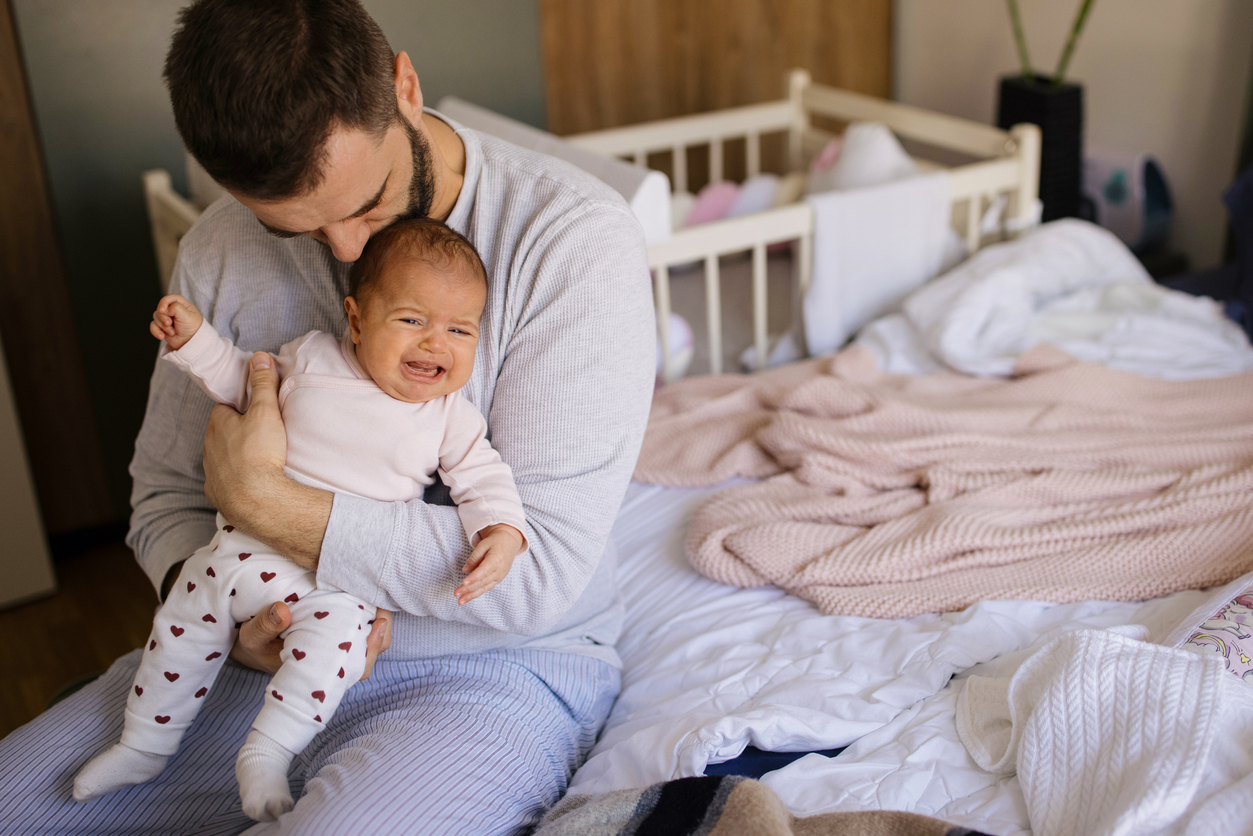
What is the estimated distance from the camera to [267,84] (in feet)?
2.69

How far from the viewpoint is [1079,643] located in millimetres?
976

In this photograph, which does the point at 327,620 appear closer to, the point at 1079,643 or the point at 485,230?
the point at 485,230

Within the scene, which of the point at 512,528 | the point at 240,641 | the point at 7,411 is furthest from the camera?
the point at 7,411

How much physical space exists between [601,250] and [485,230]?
0.43 feet

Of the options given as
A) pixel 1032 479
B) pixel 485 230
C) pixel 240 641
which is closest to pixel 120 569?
pixel 240 641

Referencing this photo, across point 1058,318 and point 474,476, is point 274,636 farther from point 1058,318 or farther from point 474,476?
point 1058,318

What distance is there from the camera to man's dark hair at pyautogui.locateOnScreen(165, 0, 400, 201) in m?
0.82

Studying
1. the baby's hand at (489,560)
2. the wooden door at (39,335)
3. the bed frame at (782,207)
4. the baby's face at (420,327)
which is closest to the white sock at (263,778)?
the baby's hand at (489,560)

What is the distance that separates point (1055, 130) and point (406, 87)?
6.06 ft

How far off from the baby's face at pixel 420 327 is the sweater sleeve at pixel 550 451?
6cm

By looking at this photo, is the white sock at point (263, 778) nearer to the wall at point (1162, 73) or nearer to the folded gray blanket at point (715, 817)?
the folded gray blanket at point (715, 817)

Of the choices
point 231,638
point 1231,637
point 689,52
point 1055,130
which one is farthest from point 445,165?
point 689,52

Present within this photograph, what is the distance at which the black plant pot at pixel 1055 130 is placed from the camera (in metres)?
2.32

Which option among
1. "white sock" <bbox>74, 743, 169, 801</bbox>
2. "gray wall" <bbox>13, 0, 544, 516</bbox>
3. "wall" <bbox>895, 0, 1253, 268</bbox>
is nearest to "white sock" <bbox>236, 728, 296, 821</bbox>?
"white sock" <bbox>74, 743, 169, 801</bbox>
